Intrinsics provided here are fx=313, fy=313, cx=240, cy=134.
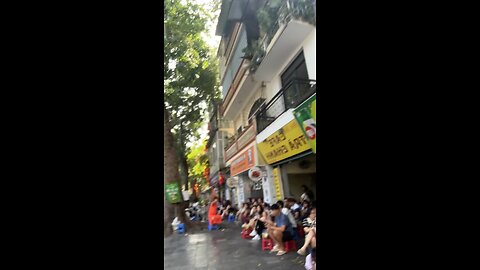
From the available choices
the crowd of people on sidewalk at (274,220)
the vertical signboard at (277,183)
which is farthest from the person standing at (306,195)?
the vertical signboard at (277,183)

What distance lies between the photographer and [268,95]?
2.06m

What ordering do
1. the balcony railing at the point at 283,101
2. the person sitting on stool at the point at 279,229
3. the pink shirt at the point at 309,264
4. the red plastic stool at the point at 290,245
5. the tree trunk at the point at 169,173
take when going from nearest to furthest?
1. the tree trunk at the point at 169,173
2. the pink shirt at the point at 309,264
3. the red plastic stool at the point at 290,245
4. the person sitting on stool at the point at 279,229
5. the balcony railing at the point at 283,101

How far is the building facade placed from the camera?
1574 millimetres

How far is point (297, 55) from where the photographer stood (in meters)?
2.39

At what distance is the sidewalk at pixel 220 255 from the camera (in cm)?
116

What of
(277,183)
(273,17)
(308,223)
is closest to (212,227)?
(308,223)

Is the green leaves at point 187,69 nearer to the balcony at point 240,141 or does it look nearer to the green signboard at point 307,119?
the balcony at point 240,141

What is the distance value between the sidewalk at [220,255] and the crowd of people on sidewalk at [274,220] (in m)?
0.06

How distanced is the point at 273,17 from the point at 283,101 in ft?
1.84

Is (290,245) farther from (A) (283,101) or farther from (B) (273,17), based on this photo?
(B) (273,17)
